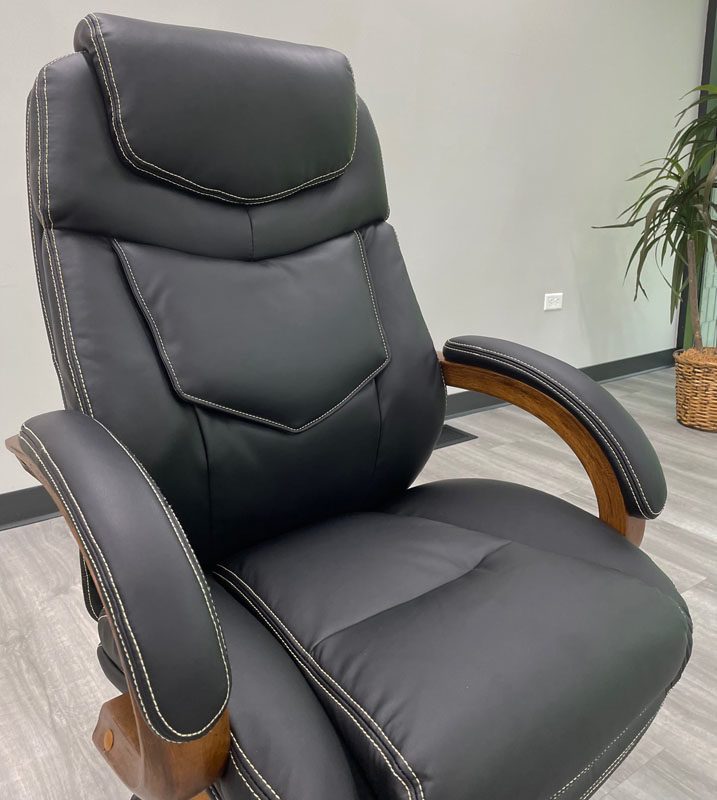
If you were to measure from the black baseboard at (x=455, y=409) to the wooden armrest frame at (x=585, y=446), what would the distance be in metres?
1.29

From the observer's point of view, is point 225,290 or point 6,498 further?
point 6,498

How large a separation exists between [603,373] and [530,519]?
2.59m

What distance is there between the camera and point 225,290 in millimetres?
989

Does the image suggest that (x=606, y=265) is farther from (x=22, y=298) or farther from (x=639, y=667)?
(x=639, y=667)

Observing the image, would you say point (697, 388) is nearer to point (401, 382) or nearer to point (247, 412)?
point (401, 382)

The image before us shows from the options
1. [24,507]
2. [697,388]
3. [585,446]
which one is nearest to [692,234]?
[697,388]

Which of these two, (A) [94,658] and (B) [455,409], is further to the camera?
(B) [455,409]

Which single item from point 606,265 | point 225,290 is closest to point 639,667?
point 225,290

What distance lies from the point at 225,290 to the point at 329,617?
0.47 m

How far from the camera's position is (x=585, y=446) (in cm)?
102

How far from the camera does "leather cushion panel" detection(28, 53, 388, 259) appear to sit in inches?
34.2

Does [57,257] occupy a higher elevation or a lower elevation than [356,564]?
higher

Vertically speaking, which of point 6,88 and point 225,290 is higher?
point 6,88

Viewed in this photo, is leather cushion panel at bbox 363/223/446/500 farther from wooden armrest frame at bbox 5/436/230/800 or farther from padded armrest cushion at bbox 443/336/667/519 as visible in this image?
wooden armrest frame at bbox 5/436/230/800
